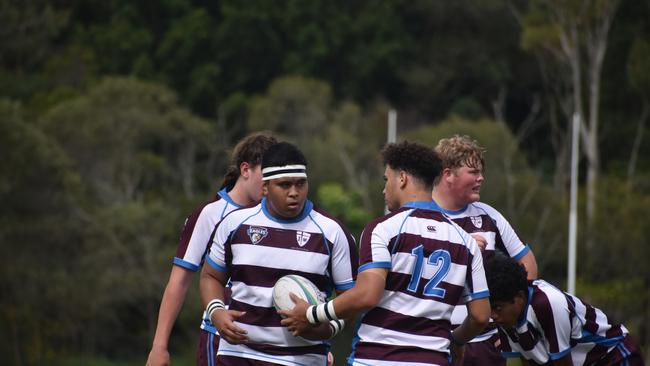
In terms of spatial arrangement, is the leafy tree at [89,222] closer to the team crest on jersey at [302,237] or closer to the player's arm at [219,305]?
the player's arm at [219,305]

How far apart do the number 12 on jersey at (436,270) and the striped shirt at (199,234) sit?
167 cm

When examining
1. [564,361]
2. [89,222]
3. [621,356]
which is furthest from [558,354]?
[89,222]

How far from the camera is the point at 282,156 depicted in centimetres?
682

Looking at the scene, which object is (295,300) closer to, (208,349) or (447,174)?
(208,349)

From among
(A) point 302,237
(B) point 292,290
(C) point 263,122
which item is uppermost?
(C) point 263,122

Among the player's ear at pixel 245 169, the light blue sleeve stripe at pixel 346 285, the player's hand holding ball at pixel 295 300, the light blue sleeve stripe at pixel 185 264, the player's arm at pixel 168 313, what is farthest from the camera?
the player's ear at pixel 245 169

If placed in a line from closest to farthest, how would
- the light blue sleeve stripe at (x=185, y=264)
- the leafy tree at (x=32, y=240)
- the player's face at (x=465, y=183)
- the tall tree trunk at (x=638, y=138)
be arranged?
the light blue sleeve stripe at (x=185, y=264) → the player's face at (x=465, y=183) → the leafy tree at (x=32, y=240) → the tall tree trunk at (x=638, y=138)

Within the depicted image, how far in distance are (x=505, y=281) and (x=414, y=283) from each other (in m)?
0.58

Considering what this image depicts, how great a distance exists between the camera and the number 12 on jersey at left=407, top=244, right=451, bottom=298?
6465mm

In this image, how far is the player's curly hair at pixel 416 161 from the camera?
6629mm

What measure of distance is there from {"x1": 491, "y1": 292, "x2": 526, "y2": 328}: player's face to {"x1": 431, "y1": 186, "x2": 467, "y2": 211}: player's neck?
140 cm

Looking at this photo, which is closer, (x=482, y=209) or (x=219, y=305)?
(x=219, y=305)

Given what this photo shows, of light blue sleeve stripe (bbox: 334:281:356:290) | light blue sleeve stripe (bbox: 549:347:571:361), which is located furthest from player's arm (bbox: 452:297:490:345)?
light blue sleeve stripe (bbox: 334:281:356:290)

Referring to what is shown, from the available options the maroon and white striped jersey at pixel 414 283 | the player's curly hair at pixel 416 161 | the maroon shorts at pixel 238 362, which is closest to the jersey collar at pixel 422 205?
the maroon and white striped jersey at pixel 414 283
